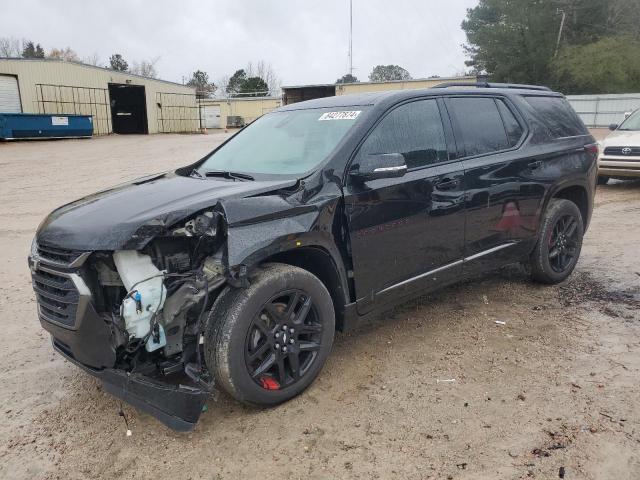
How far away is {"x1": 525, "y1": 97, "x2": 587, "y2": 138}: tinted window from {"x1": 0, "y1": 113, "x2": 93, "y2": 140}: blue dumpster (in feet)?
85.1

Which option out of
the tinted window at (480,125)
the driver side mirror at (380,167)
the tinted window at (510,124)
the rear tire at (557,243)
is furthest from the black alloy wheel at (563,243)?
the driver side mirror at (380,167)

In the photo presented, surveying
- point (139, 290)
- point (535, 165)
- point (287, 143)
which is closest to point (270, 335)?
point (139, 290)

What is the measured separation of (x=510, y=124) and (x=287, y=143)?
2063 mm

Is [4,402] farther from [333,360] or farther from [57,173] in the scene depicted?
[57,173]

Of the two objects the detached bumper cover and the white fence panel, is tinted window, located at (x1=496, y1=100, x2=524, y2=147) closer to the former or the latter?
the detached bumper cover

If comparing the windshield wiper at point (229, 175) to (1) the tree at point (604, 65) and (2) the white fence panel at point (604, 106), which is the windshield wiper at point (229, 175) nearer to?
(2) the white fence panel at point (604, 106)

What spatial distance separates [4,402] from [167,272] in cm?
153

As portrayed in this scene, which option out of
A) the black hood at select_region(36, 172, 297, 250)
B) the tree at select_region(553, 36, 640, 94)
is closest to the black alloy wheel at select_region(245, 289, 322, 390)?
the black hood at select_region(36, 172, 297, 250)

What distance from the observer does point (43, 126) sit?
26.6 m

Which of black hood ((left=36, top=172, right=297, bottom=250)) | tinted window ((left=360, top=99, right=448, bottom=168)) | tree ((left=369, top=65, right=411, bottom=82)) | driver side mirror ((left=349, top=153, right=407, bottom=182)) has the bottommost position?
black hood ((left=36, top=172, right=297, bottom=250))

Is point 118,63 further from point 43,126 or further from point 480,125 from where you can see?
point 480,125

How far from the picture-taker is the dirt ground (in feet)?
8.99

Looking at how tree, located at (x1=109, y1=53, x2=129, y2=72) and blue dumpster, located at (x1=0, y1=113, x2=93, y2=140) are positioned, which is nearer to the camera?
blue dumpster, located at (x1=0, y1=113, x2=93, y2=140)

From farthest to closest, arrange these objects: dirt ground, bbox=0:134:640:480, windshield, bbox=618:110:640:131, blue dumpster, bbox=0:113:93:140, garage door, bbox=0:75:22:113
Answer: garage door, bbox=0:75:22:113 → blue dumpster, bbox=0:113:93:140 → windshield, bbox=618:110:640:131 → dirt ground, bbox=0:134:640:480
